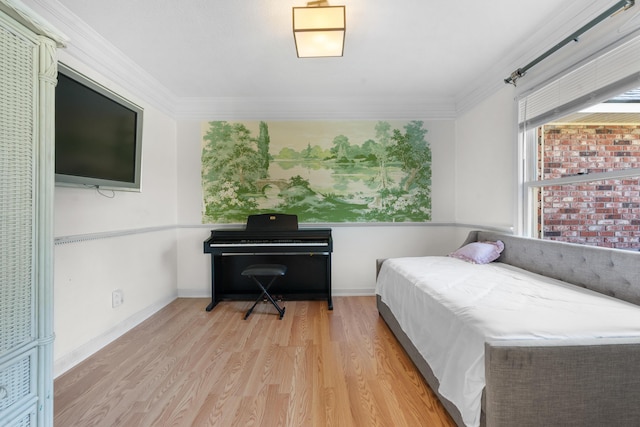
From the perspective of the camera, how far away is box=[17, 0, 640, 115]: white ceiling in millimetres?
2092

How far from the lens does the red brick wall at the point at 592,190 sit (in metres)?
1.98

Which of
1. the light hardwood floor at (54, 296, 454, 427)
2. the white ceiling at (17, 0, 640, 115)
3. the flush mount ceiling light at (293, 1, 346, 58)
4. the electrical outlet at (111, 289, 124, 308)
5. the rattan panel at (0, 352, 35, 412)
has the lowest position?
the light hardwood floor at (54, 296, 454, 427)

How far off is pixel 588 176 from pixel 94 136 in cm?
381

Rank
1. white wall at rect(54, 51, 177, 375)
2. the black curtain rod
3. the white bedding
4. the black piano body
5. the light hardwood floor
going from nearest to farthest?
1. the white bedding
2. the light hardwood floor
3. the black curtain rod
4. white wall at rect(54, 51, 177, 375)
5. the black piano body

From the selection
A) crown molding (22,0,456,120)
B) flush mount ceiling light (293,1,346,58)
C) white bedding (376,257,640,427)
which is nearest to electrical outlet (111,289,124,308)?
crown molding (22,0,456,120)

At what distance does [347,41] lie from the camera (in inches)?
98.3

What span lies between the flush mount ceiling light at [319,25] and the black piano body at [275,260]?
2.02m

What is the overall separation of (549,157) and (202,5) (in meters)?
3.13

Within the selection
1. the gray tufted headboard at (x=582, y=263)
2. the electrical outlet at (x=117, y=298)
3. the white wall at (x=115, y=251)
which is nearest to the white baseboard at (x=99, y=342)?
the white wall at (x=115, y=251)

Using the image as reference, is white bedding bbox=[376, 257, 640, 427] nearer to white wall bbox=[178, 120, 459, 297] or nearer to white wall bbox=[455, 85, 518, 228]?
white wall bbox=[455, 85, 518, 228]

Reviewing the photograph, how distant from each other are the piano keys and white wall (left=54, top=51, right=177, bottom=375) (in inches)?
24.9

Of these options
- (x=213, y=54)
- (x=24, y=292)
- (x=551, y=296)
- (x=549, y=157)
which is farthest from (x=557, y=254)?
(x=213, y=54)

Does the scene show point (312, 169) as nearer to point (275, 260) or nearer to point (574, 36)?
Result: point (275, 260)

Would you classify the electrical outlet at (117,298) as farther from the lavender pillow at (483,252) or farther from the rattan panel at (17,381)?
the lavender pillow at (483,252)
